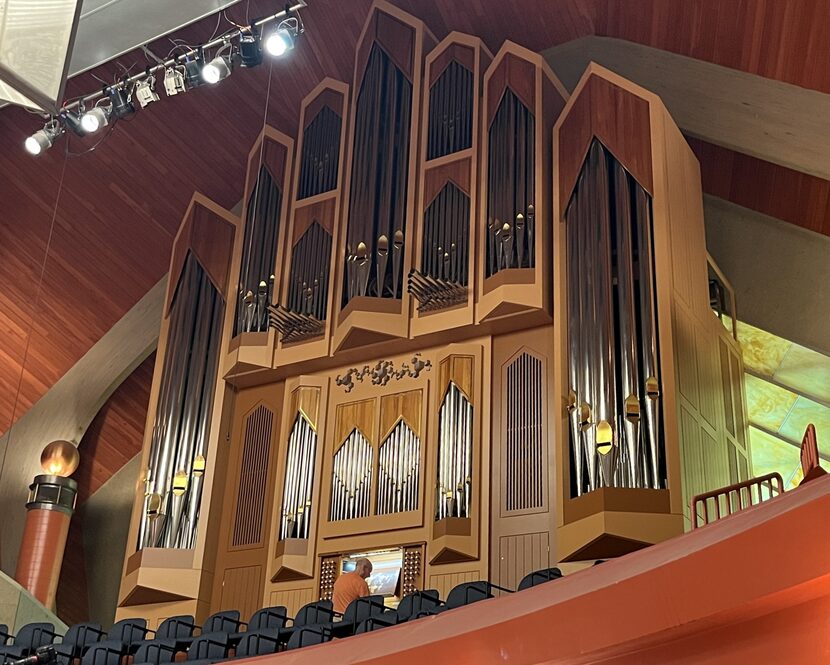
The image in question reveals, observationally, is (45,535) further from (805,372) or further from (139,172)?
(805,372)

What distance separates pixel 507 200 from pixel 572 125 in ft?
2.55

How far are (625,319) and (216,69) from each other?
3447 mm

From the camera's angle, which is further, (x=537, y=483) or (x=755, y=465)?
(x=755, y=465)

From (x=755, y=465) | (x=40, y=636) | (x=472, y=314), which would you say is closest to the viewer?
(x=40, y=636)

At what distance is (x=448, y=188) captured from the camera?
8.79m

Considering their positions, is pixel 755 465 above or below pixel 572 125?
below

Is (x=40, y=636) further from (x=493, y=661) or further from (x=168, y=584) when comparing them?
(x=493, y=661)

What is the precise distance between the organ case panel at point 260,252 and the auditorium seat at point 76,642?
2.51 m

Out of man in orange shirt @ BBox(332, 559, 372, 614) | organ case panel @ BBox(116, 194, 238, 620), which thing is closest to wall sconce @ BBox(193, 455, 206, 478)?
organ case panel @ BBox(116, 194, 238, 620)

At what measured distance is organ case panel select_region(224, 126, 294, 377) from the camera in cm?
906

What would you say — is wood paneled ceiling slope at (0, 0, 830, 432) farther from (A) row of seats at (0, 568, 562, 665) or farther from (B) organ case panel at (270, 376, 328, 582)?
(A) row of seats at (0, 568, 562, 665)

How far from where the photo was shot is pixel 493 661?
15.3 ft

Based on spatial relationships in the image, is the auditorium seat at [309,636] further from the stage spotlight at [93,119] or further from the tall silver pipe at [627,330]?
the stage spotlight at [93,119]

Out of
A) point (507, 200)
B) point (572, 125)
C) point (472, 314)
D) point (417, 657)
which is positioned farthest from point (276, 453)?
point (417, 657)
